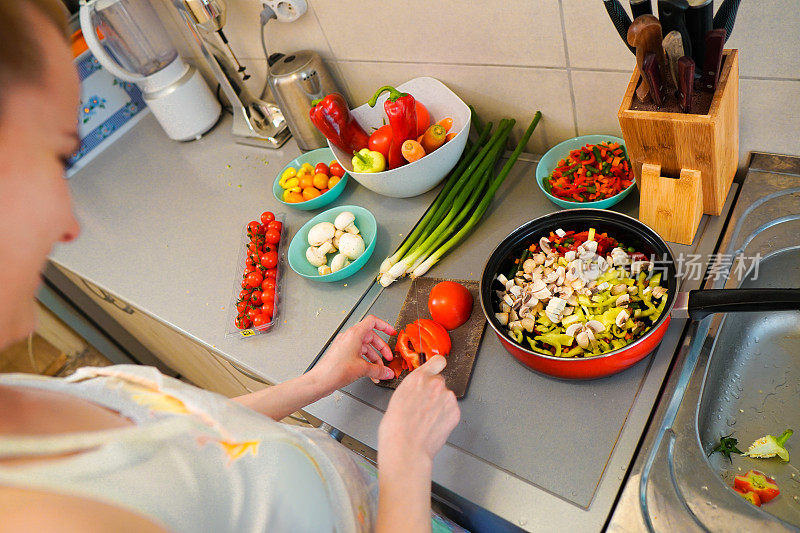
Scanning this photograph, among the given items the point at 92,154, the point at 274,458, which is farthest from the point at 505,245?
the point at 92,154

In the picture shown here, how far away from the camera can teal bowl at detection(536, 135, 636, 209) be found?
1079mm

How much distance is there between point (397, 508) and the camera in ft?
2.31

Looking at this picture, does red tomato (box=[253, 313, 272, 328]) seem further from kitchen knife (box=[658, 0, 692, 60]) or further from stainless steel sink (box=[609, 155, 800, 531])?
kitchen knife (box=[658, 0, 692, 60])

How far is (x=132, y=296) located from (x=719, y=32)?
132cm

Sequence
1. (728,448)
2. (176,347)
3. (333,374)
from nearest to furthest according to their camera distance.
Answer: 1. (728,448)
2. (333,374)
3. (176,347)

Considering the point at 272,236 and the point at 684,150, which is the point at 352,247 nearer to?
the point at 272,236

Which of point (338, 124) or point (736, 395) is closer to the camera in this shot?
point (736, 395)

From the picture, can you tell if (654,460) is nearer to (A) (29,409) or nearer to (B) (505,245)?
(B) (505,245)

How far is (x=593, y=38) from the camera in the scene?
102 cm

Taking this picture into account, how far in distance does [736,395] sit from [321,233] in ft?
2.77

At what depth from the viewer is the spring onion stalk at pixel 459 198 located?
1171 mm

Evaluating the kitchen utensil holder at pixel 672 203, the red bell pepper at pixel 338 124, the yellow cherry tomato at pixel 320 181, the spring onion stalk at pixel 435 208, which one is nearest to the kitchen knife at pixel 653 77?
the kitchen utensil holder at pixel 672 203

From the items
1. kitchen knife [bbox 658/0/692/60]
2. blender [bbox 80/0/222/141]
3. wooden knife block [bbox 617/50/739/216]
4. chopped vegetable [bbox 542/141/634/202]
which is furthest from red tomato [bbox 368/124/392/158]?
blender [bbox 80/0/222/141]

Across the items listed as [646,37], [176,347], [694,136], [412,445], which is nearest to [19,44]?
[412,445]
